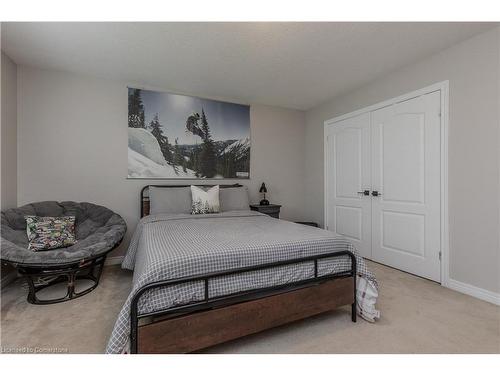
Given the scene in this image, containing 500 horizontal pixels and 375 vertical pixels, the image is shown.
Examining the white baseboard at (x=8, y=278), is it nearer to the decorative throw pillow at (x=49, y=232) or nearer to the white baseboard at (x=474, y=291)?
the decorative throw pillow at (x=49, y=232)

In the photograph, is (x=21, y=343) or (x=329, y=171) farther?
(x=329, y=171)

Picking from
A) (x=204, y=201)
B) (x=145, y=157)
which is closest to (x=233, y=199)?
(x=204, y=201)

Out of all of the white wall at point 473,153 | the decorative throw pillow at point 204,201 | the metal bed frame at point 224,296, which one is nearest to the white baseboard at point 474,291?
the white wall at point 473,153

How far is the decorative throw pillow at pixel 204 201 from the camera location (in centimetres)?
306

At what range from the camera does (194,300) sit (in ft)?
4.49

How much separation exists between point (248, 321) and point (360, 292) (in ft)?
3.09

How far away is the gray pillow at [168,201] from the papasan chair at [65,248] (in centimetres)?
46

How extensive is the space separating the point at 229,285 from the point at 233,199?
209 cm

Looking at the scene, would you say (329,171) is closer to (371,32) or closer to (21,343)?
(371,32)

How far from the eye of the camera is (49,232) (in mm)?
2424

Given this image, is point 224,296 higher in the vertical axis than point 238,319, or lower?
higher

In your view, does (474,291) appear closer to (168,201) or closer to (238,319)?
(238,319)

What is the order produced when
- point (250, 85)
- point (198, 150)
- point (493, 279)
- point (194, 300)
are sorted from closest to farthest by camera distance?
point (194, 300) < point (493, 279) < point (250, 85) < point (198, 150)
